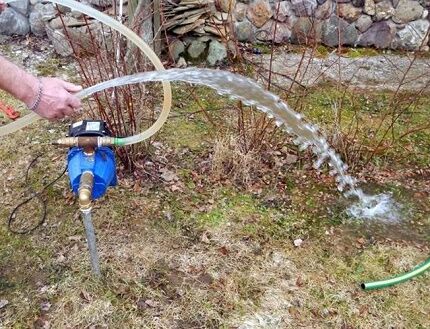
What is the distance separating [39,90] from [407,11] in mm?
3794

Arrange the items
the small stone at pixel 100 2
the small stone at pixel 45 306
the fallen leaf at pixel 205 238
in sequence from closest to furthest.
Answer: the small stone at pixel 45 306, the fallen leaf at pixel 205 238, the small stone at pixel 100 2

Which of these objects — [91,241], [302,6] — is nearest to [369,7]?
[302,6]

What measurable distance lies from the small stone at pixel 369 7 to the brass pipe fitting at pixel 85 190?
3.46 metres

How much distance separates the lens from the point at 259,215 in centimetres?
265

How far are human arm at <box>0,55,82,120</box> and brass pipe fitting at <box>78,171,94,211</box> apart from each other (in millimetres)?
261

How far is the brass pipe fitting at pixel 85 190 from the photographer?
189cm

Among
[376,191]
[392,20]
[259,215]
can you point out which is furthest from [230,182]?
[392,20]

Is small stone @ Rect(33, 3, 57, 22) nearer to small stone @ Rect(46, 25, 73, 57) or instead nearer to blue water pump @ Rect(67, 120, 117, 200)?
small stone @ Rect(46, 25, 73, 57)

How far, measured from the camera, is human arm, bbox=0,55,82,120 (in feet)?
5.89

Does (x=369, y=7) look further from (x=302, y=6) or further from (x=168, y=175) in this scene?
(x=168, y=175)

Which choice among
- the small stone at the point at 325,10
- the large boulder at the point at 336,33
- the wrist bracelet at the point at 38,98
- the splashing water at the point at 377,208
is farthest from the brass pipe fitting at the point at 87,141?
the large boulder at the point at 336,33

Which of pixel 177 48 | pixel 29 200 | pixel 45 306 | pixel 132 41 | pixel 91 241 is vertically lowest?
pixel 45 306

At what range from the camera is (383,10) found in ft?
14.7

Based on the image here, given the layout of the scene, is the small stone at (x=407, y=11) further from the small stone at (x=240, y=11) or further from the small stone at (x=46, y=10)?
the small stone at (x=46, y=10)
